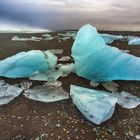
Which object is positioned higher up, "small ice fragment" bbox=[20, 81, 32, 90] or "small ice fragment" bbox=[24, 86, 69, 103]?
"small ice fragment" bbox=[20, 81, 32, 90]

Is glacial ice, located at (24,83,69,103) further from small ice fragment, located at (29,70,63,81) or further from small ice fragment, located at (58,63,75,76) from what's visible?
small ice fragment, located at (58,63,75,76)

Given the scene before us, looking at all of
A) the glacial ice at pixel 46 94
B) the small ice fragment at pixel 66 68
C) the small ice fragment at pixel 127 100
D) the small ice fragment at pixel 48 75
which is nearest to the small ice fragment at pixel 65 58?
the small ice fragment at pixel 66 68

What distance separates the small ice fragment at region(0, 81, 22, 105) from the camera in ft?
8.22

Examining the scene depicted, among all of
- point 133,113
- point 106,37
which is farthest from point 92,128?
point 106,37

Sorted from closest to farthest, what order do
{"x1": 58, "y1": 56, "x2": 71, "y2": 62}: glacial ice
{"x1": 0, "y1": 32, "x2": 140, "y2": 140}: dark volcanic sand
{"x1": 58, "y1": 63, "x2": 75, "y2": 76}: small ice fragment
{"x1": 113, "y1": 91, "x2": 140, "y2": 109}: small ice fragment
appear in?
{"x1": 0, "y1": 32, "x2": 140, "y2": 140}: dark volcanic sand < {"x1": 113, "y1": 91, "x2": 140, "y2": 109}: small ice fragment < {"x1": 58, "y1": 63, "x2": 75, "y2": 76}: small ice fragment < {"x1": 58, "y1": 56, "x2": 71, "y2": 62}: glacial ice

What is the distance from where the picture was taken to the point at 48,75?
2934 millimetres

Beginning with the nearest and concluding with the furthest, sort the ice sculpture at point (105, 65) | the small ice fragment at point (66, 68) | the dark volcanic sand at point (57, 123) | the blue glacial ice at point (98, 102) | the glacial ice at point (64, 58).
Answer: the dark volcanic sand at point (57, 123), the blue glacial ice at point (98, 102), the ice sculpture at point (105, 65), the small ice fragment at point (66, 68), the glacial ice at point (64, 58)

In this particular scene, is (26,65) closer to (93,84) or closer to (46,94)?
(46,94)

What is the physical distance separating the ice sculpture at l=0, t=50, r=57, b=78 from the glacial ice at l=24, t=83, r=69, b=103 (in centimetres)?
30

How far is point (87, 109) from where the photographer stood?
2.22 meters

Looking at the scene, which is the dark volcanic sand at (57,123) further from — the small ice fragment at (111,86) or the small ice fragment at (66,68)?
the small ice fragment at (66,68)

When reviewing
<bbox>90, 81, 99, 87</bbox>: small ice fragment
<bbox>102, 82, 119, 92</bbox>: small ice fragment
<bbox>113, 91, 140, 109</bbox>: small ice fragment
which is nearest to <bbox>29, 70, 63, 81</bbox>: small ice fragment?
<bbox>90, 81, 99, 87</bbox>: small ice fragment

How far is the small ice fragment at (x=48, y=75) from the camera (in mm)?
2862

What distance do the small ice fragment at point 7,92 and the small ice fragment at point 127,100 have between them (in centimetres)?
75
